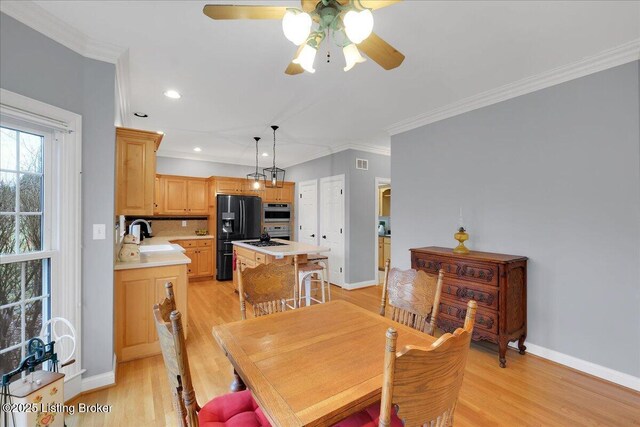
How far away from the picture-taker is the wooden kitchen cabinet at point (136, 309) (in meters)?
2.46

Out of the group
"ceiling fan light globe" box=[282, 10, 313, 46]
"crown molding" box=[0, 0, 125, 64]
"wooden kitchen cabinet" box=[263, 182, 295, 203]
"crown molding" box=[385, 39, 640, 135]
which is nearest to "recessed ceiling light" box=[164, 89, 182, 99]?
"crown molding" box=[0, 0, 125, 64]

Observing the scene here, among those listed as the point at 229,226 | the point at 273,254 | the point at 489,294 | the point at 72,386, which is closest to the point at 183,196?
the point at 229,226

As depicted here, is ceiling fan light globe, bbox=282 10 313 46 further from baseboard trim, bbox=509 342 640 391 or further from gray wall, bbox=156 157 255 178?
gray wall, bbox=156 157 255 178

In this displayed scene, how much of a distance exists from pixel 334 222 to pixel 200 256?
109 inches

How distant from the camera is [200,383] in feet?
7.18

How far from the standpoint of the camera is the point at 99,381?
208 cm

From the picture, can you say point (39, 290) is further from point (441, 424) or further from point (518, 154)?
point (518, 154)

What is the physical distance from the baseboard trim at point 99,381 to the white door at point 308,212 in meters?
4.02

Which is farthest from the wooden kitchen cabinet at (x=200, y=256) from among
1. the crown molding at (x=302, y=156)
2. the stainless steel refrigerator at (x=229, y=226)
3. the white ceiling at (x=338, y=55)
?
the white ceiling at (x=338, y=55)

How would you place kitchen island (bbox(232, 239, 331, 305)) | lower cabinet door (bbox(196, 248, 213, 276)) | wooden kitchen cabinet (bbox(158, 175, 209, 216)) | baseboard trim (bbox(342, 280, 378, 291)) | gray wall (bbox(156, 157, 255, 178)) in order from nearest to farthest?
1. kitchen island (bbox(232, 239, 331, 305))
2. baseboard trim (bbox(342, 280, 378, 291))
3. wooden kitchen cabinet (bbox(158, 175, 209, 216))
4. lower cabinet door (bbox(196, 248, 213, 276))
5. gray wall (bbox(156, 157, 255, 178))

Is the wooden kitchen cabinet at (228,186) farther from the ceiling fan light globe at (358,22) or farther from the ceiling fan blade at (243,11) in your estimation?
the ceiling fan light globe at (358,22)

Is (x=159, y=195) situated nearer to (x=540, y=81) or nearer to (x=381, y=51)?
(x=381, y=51)

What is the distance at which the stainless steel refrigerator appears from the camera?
17.9ft

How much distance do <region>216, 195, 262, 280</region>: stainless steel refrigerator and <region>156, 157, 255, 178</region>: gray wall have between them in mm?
1056
